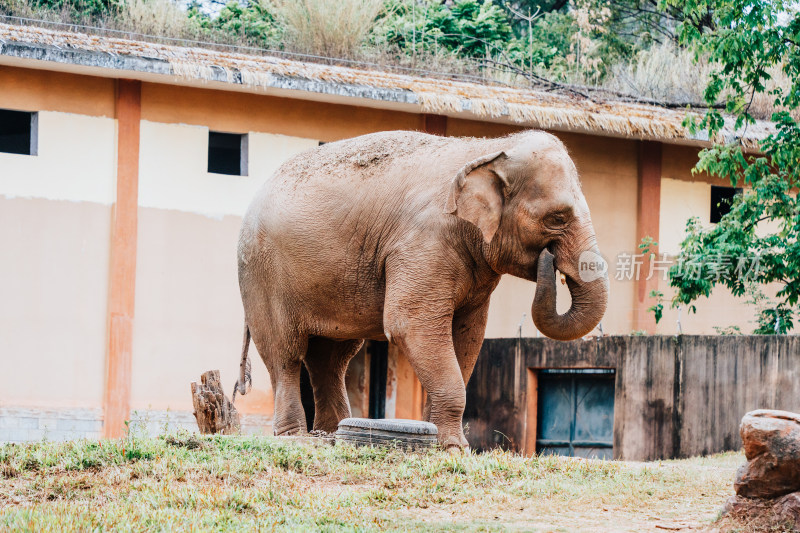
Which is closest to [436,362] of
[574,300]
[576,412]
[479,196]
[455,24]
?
[574,300]

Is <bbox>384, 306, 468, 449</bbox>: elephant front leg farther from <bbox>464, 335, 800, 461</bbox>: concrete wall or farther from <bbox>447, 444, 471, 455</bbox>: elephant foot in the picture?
<bbox>464, 335, 800, 461</bbox>: concrete wall

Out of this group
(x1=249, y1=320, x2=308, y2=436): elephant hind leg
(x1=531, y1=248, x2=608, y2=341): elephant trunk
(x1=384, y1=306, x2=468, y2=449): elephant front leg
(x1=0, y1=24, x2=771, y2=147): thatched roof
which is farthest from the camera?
(x1=0, y1=24, x2=771, y2=147): thatched roof

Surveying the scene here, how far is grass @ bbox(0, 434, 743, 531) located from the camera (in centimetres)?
665

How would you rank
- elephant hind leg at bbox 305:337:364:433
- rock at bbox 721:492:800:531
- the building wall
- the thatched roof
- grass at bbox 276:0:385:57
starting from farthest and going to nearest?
grass at bbox 276:0:385:57
the building wall
the thatched roof
elephant hind leg at bbox 305:337:364:433
rock at bbox 721:492:800:531

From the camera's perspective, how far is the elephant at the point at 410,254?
948 cm

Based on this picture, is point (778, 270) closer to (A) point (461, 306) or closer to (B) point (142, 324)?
(A) point (461, 306)

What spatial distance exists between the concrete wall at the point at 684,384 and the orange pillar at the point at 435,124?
11.8ft

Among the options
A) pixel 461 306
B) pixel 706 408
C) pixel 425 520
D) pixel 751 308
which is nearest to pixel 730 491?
pixel 425 520

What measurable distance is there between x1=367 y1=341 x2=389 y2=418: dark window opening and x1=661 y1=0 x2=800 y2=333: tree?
4393 millimetres

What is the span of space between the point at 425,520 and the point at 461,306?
11.5ft

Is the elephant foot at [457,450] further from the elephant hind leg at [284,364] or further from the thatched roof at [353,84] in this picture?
the thatched roof at [353,84]

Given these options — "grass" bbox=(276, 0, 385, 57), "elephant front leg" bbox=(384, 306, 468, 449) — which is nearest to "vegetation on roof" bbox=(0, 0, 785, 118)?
"grass" bbox=(276, 0, 385, 57)

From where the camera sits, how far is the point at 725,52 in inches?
585

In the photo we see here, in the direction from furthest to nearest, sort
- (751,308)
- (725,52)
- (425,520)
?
(751,308) → (725,52) → (425,520)
